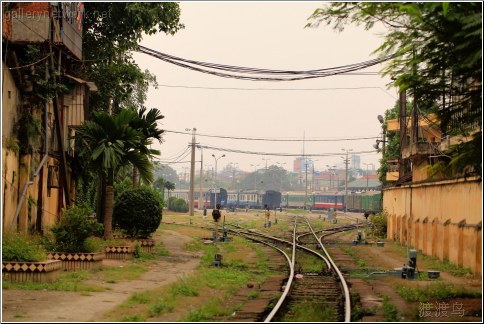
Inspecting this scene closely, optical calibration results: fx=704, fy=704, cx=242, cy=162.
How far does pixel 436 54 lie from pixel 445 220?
12.1 meters

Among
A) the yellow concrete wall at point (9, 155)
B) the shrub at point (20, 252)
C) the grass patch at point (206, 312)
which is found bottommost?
the grass patch at point (206, 312)

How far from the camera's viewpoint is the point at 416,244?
27953 millimetres

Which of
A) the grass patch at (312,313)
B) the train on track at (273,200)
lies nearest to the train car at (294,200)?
the train on track at (273,200)

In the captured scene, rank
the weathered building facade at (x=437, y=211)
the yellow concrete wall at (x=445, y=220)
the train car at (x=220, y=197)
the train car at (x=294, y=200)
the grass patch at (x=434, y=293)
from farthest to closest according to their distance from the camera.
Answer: the train car at (x=294, y=200) → the train car at (x=220, y=197) → the yellow concrete wall at (x=445, y=220) → the weathered building facade at (x=437, y=211) → the grass patch at (x=434, y=293)

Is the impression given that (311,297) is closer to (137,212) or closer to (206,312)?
(206,312)

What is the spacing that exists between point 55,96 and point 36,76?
3.16ft

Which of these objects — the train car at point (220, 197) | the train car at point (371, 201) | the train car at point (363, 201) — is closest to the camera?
the train car at point (371, 201)

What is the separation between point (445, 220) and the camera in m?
22.8

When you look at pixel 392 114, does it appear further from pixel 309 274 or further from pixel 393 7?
pixel 393 7

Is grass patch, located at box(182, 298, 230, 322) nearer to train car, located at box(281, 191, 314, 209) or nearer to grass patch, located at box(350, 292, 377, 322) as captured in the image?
grass patch, located at box(350, 292, 377, 322)

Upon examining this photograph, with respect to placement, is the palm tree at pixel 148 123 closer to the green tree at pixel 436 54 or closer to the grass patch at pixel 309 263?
the grass patch at pixel 309 263

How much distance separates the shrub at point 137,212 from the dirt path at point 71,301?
7.12m

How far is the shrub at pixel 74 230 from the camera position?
63.1 ft

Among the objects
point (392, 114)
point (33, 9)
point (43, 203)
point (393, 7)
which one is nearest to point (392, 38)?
point (393, 7)
